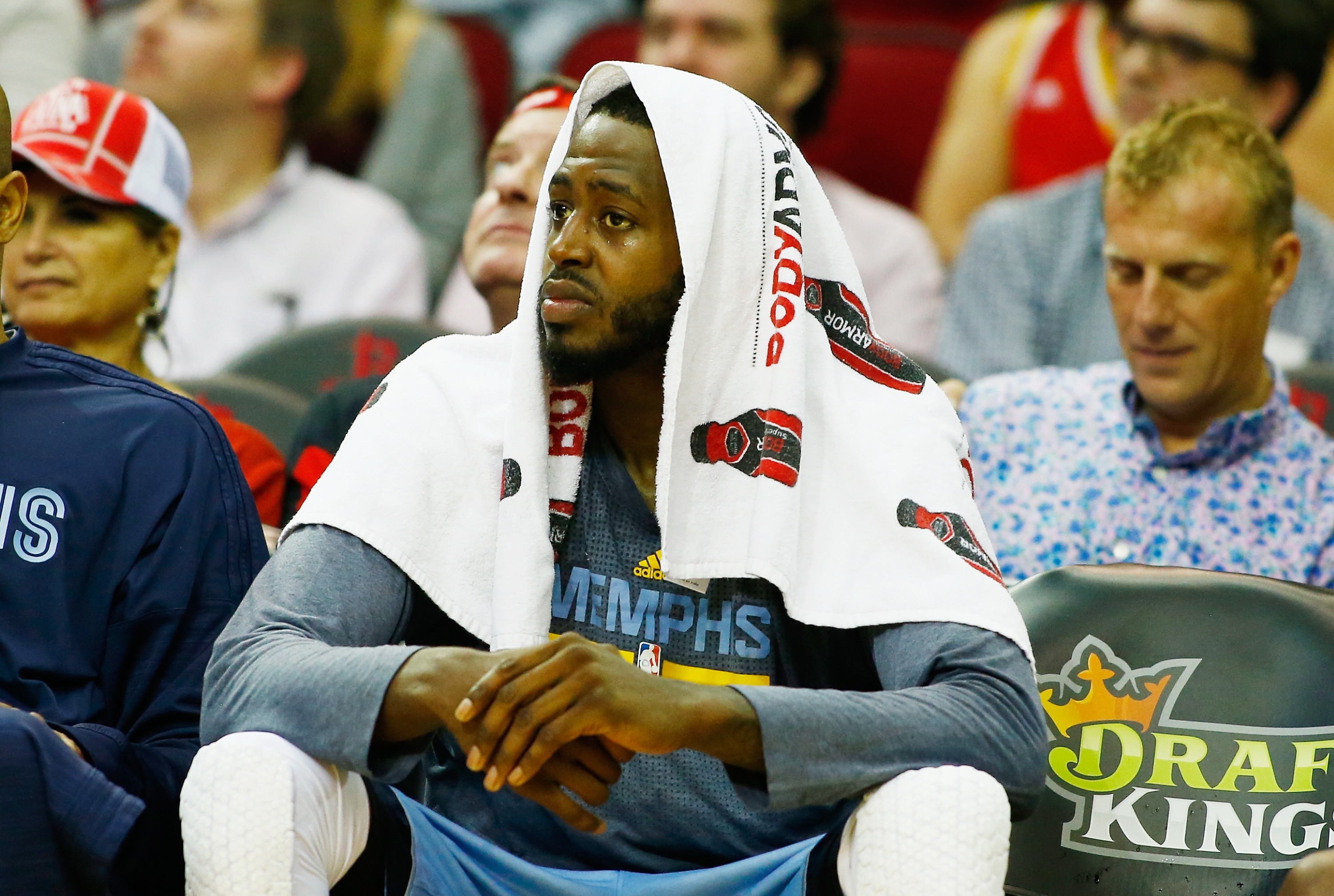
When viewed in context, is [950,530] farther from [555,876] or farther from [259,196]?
[259,196]

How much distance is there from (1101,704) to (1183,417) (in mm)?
799

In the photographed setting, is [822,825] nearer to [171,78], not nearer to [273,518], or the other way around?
[273,518]

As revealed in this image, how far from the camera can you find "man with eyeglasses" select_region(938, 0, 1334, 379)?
11.8 ft

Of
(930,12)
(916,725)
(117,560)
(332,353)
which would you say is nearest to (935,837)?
(916,725)

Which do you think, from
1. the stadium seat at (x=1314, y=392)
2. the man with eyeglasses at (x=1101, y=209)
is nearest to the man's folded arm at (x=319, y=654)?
the stadium seat at (x=1314, y=392)

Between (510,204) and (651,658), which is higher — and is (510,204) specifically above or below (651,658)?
above

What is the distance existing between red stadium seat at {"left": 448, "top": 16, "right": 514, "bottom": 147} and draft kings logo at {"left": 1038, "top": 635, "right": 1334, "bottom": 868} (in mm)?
3174

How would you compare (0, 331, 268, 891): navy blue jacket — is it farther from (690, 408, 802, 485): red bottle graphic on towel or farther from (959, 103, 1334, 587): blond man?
(959, 103, 1334, 587): blond man

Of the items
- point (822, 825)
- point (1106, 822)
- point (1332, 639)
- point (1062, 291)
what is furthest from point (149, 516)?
point (1062, 291)

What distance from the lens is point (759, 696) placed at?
163 cm

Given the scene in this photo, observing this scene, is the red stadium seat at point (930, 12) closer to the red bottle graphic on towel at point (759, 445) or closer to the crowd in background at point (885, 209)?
the crowd in background at point (885, 209)

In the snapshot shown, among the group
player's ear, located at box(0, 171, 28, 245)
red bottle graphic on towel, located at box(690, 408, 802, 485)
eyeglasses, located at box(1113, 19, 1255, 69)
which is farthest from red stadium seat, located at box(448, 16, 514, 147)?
red bottle graphic on towel, located at box(690, 408, 802, 485)

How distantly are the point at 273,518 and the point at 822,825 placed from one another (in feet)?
3.61

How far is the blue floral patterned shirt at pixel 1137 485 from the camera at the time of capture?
2.57 m
